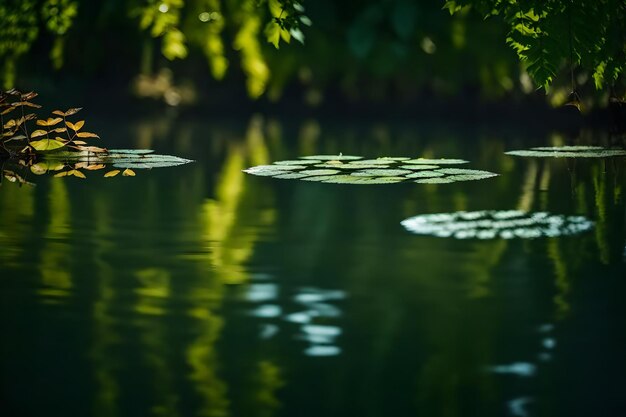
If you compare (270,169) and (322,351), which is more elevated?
(270,169)

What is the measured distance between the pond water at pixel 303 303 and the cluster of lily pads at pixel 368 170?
0.07 metres

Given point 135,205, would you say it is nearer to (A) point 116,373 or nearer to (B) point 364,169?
(B) point 364,169

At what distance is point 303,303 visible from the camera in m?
2.51

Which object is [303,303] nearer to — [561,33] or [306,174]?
[561,33]

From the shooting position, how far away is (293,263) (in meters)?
3.00

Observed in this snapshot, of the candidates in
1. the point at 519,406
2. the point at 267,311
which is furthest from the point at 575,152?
the point at 519,406

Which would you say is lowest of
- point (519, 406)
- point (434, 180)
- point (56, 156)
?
point (519, 406)

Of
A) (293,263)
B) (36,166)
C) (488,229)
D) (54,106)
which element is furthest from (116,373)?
(54,106)

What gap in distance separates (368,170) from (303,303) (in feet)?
8.28

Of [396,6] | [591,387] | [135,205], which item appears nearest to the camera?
[591,387]

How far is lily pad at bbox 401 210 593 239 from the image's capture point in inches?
136

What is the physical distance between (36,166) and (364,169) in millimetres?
1478

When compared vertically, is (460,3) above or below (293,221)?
above

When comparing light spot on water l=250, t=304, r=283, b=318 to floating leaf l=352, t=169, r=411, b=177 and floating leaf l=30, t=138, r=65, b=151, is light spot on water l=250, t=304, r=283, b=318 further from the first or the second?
floating leaf l=30, t=138, r=65, b=151
